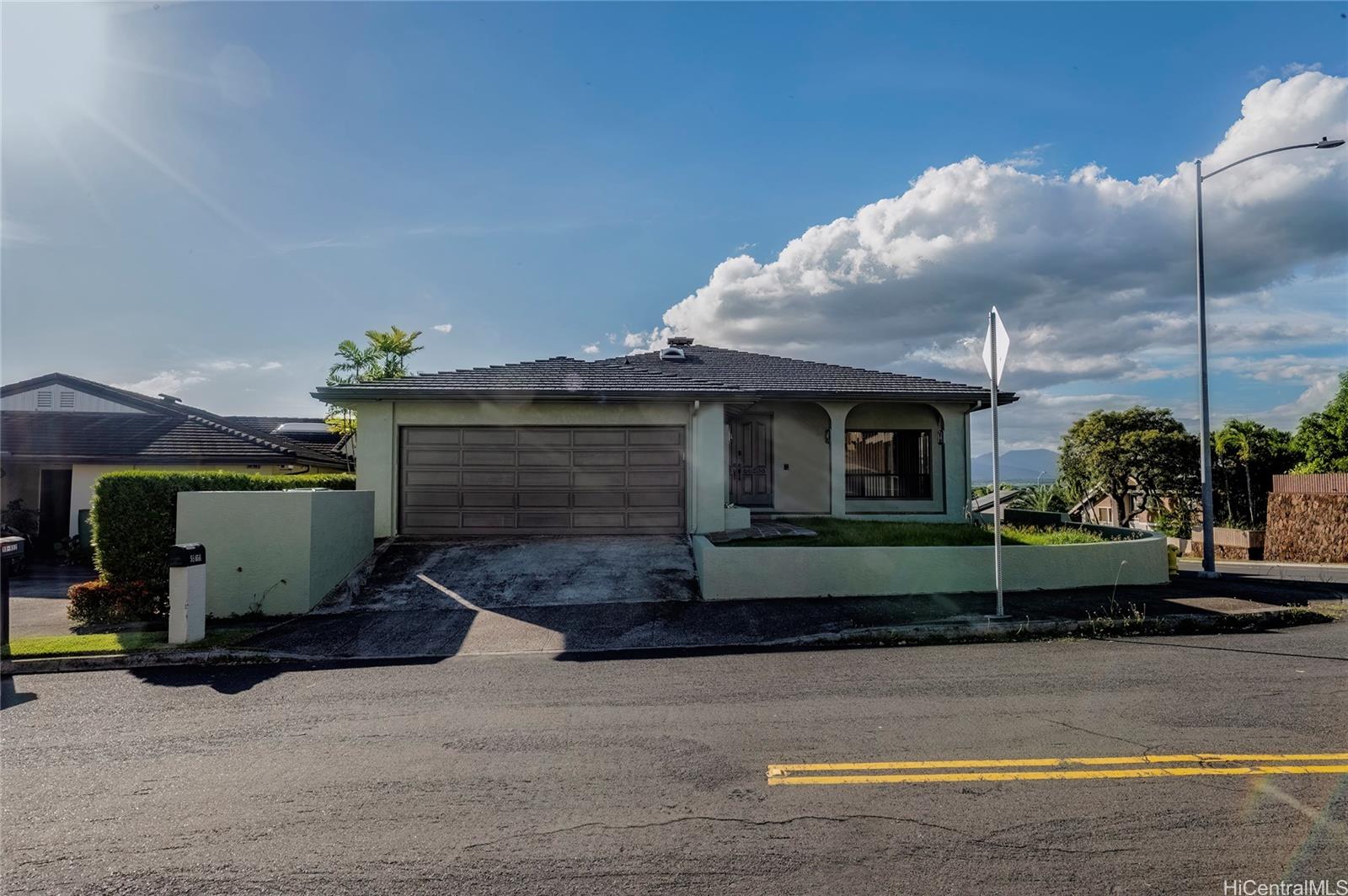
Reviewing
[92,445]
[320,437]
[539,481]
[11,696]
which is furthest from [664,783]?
[320,437]

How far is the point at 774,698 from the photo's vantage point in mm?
6160

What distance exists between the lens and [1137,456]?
32188 mm

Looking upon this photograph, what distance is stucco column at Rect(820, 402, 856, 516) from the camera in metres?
16.9

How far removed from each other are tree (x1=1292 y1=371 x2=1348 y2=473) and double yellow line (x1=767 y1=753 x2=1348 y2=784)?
31.6 metres

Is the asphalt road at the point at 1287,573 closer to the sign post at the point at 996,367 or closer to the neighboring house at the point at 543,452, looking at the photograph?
the sign post at the point at 996,367

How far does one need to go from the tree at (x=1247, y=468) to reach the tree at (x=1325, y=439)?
602mm

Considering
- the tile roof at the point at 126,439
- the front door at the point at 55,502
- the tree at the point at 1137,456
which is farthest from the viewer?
the tree at the point at 1137,456

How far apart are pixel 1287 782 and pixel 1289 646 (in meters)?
4.59

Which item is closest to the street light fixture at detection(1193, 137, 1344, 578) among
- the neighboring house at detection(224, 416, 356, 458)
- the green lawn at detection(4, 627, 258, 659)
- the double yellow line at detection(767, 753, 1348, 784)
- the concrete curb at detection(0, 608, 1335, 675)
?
the concrete curb at detection(0, 608, 1335, 675)

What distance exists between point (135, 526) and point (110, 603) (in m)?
1.06

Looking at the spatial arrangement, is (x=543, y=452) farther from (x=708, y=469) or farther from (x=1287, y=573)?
(x=1287, y=573)

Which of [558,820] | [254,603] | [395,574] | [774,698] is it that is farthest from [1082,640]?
[254,603]

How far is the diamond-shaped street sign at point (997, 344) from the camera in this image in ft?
29.8

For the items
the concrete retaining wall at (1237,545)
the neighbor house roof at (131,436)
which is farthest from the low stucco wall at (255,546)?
the concrete retaining wall at (1237,545)
